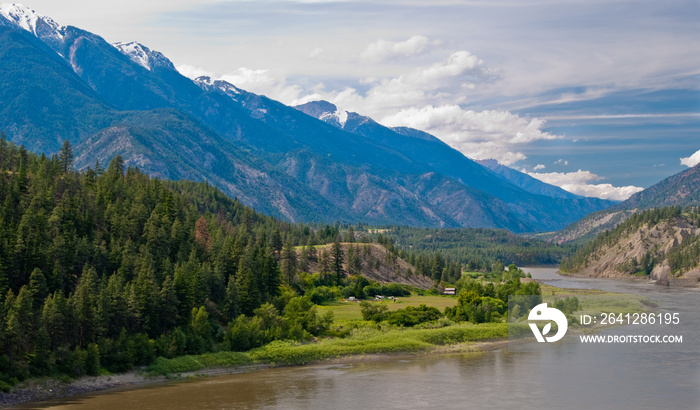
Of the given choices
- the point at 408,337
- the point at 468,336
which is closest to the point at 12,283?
the point at 408,337

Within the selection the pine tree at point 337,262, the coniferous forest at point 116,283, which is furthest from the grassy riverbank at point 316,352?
the pine tree at point 337,262

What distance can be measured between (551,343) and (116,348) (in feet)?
241

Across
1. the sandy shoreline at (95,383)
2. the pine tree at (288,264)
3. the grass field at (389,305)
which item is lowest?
the sandy shoreline at (95,383)

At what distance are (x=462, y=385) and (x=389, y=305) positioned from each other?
70809mm

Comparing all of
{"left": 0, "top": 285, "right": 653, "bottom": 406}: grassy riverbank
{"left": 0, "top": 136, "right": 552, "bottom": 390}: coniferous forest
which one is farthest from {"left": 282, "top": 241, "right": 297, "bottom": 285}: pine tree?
{"left": 0, "top": 136, "right": 552, "bottom": 390}: coniferous forest

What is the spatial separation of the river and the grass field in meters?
31.0

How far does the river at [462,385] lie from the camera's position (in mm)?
75500

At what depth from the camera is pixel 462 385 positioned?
278ft

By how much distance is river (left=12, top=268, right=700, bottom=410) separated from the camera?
2972 inches

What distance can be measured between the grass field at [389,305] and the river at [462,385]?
31.0m

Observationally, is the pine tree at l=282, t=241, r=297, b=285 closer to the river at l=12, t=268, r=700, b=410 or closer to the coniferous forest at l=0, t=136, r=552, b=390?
the coniferous forest at l=0, t=136, r=552, b=390

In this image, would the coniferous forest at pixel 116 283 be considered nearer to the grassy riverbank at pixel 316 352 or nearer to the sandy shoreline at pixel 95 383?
the sandy shoreline at pixel 95 383

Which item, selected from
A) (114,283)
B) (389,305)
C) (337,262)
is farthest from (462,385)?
(337,262)

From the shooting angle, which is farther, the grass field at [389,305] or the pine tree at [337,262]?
the pine tree at [337,262]
